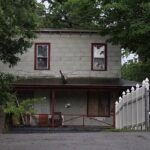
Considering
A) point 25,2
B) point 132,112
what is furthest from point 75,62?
point 25,2

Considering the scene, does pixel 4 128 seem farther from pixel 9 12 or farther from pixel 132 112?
pixel 9 12

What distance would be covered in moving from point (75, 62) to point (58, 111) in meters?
3.68

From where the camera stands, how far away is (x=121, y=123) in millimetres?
30172

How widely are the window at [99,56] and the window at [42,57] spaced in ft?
10.7

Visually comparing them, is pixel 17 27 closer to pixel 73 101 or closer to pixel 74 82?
pixel 74 82

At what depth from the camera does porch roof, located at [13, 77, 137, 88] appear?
36.1m

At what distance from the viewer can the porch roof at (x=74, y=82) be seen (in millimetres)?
36094

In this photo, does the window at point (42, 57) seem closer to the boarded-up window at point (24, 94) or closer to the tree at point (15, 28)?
the boarded-up window at point (24, 94)

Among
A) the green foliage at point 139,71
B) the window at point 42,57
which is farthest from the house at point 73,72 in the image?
the green foliage at point 139,71

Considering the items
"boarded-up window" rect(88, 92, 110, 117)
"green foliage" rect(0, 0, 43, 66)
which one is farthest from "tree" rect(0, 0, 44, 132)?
"boarded-up window" rect(88, 92, 110, 117)

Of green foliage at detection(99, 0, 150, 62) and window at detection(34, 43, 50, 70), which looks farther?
window at detection(34, 43, 50, 70)

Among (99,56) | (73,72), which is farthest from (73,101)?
(99,56)

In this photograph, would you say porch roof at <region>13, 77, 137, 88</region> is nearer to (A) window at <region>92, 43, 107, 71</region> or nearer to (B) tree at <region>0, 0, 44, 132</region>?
(A) window at <region>92, 43, 107, 71</region>

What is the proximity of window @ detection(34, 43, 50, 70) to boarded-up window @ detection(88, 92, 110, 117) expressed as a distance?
150 inches
